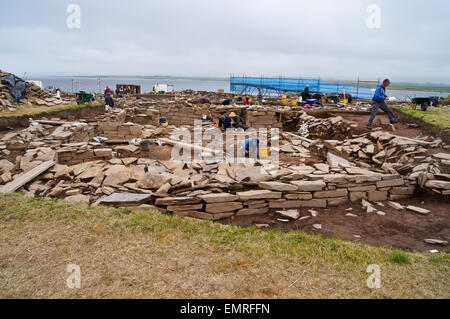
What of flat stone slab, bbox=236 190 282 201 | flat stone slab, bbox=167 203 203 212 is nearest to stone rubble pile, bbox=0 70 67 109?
flat stone slab, bbox=167 203 203 212

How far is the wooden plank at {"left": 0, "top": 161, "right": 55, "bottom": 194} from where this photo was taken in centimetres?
561

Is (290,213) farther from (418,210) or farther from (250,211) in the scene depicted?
(418,210)

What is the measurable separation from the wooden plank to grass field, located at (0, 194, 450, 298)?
5.29 ft

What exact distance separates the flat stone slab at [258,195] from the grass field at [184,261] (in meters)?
1.03

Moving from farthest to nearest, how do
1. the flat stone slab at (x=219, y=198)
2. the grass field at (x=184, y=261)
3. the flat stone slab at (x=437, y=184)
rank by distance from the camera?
1. the flat stone slab at (x=437, y=184)
2. the flat stone slab at (x=219, y=198)
3. the grass field at (x=184, y=261)

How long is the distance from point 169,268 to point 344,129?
11491mm

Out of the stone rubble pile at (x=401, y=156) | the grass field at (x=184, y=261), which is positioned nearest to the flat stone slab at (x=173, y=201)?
the grass field at (x=184, y=261)

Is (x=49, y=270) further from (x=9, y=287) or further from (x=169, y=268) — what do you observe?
(x=169, y=268)

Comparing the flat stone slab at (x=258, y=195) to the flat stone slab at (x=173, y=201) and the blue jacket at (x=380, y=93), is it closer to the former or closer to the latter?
the flat stone slab at (x=173, y=201)

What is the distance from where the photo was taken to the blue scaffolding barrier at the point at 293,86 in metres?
28.1

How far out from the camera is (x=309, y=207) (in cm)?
562

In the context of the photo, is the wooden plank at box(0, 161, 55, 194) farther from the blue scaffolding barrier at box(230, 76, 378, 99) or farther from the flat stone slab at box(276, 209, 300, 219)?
the blue scaffolding barrier at box(230, 76, 378, 99)

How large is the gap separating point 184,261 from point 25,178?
5.28m
